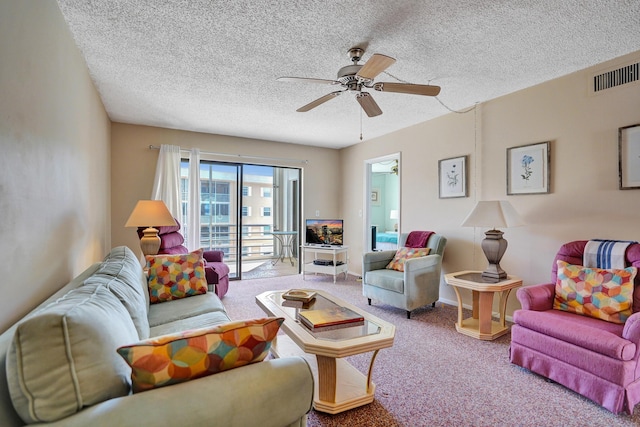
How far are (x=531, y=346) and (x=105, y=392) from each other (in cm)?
258

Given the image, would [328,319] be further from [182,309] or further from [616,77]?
[616,77]

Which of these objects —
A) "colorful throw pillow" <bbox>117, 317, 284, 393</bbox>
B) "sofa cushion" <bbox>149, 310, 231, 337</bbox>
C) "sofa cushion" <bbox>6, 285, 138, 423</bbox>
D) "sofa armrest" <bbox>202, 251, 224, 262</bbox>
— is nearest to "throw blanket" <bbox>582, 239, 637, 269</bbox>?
"colorful throw pillow" <bbox>117, 317, 284, 393</bbox>

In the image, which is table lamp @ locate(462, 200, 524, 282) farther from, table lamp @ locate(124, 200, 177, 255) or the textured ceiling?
table lamp @ locate(124, 200, 177, 255)

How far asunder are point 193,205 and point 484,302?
4.05 metres

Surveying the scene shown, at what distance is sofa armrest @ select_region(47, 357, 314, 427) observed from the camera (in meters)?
0.84

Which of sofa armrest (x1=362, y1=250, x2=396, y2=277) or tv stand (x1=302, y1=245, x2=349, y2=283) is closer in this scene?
sofa armrest (x1=362, y1=250, x2=396, y2=277)

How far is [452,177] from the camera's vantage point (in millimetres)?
3914

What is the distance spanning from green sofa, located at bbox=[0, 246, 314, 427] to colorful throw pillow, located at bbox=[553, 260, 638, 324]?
88.2 inches

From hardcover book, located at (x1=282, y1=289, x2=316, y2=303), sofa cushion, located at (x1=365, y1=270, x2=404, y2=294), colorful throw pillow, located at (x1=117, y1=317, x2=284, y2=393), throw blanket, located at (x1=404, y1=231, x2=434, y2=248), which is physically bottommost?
sofa cushion, located at (x1=365, y1=270, x2=404, y2=294)

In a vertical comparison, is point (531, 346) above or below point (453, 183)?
below

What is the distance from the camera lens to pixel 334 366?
1.76 meters

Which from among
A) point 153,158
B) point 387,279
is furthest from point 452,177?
point 153,158

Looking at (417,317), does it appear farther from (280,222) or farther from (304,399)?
(280,222)

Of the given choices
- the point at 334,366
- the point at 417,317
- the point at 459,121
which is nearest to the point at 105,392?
the point at 334,366
